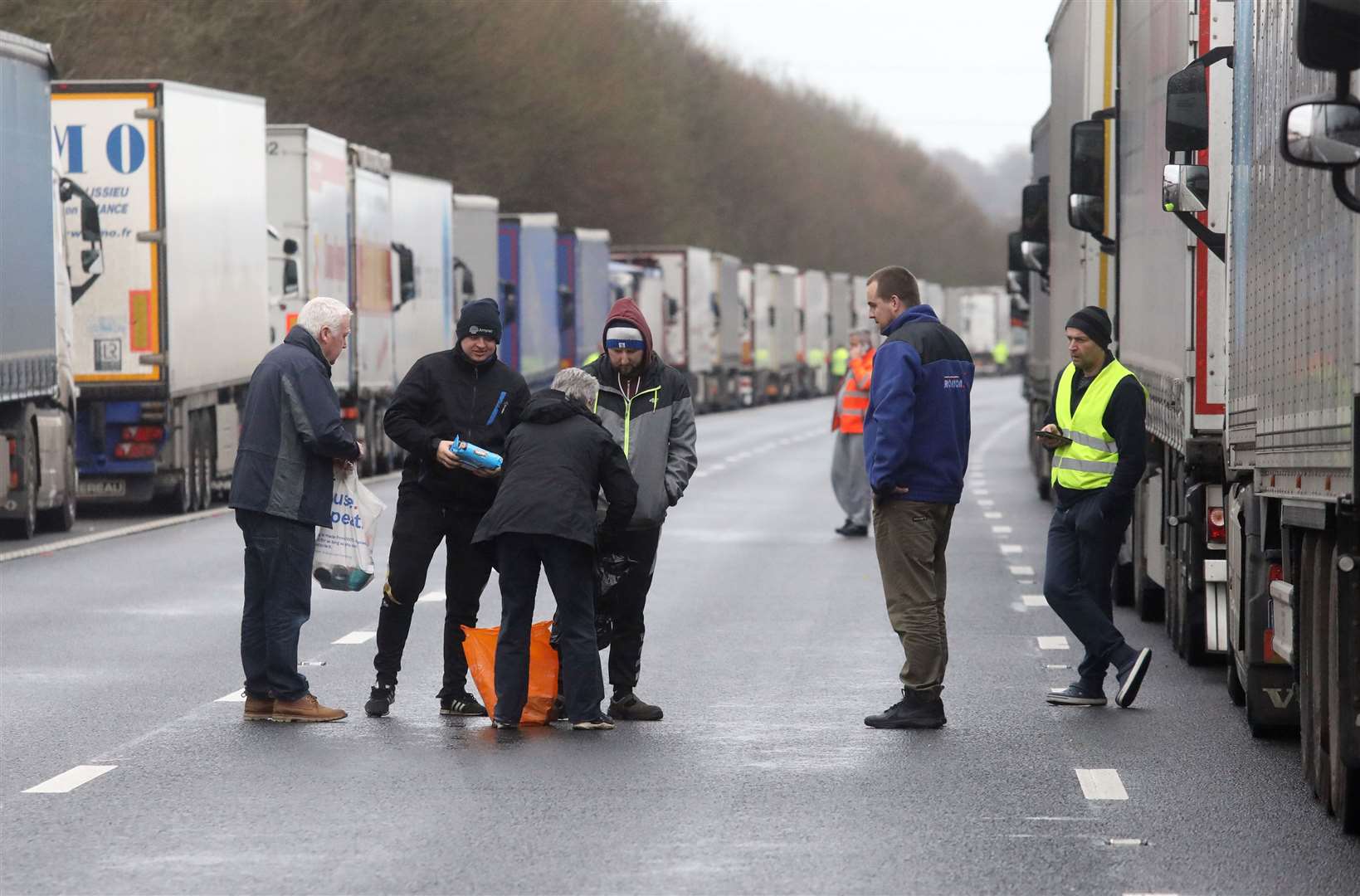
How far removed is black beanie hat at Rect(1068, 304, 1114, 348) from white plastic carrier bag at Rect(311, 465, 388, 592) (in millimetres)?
3056

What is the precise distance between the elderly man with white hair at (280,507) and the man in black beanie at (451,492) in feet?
0.94

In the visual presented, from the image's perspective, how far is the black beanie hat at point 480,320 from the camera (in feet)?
35.1

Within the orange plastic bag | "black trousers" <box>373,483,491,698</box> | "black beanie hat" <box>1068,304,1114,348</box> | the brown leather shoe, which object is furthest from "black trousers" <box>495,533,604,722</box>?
"black beanie hat" <box>1068,304,1114,348</box>

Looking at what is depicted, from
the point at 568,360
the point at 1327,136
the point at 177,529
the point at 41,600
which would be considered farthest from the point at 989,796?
the point at 568,360

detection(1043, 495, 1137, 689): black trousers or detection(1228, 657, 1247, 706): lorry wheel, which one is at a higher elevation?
detection(1043, 495, 1137, 689): black trousers

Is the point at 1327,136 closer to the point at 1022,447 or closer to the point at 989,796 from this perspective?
the point at 989,796

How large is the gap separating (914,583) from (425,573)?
1958mm

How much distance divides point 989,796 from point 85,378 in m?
15.8

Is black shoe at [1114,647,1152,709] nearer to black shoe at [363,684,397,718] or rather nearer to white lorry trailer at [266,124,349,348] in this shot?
black shoe at [363,684,397,718]

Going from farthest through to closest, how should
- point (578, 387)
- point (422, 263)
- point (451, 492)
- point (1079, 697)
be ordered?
point (422, 263), point (1079, 697), point (451, 492), point (578, 387)

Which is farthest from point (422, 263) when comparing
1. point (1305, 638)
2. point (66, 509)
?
point (1305, 638)

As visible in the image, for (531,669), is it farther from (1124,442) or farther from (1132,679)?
(1124,442)

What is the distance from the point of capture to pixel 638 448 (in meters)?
10.6

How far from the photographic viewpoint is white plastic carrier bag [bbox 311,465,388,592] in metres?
11.0
